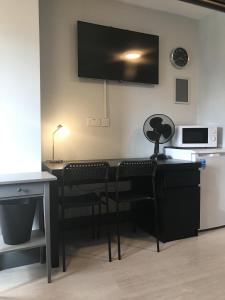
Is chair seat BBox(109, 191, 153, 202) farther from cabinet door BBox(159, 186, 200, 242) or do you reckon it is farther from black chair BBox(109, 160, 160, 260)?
cabinet door BBox(159, 186, 200, 242)

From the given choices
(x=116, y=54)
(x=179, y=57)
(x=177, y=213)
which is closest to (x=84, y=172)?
(x=177, y=213)

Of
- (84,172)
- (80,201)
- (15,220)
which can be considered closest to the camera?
(15,220)

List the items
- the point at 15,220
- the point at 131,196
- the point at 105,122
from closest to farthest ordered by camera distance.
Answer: the point at 15,220
the point at 131,196
the point at 105,122

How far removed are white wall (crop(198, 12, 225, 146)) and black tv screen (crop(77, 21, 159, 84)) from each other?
71 cm

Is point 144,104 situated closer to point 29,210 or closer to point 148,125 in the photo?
point 148,125

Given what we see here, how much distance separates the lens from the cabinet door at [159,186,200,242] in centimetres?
264

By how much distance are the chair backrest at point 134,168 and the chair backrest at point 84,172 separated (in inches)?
5.9

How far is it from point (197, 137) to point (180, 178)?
768 millimetres

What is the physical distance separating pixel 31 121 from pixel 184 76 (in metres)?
2.23

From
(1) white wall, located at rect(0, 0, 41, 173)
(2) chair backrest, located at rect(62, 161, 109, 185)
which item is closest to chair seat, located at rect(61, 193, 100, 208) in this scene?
(2) chair backrest, located at rect(62, 161, 109, 185)

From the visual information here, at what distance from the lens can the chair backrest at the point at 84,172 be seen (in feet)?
7.04

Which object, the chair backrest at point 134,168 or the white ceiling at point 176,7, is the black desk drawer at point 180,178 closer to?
the chair backrest at point 134,168

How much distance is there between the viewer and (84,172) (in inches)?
86.0

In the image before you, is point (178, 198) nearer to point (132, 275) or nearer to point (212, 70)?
point (132, 275)
